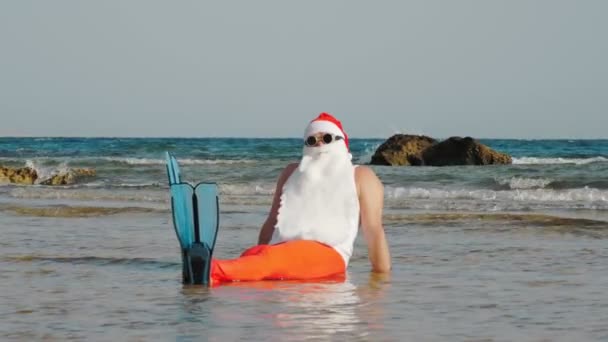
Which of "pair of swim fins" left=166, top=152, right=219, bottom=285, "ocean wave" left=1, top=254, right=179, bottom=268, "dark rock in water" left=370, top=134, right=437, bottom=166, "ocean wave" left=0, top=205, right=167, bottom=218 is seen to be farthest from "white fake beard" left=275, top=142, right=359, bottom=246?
"dark rock in water" left=370, top=134, right=437, bottom=166

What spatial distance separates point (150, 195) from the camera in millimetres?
19922

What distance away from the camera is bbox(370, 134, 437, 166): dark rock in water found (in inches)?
1175

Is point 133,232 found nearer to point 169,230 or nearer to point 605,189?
point 169,230

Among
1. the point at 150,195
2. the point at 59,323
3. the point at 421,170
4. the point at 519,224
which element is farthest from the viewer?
the point at 421,170

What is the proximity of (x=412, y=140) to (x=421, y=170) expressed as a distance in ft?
21.0

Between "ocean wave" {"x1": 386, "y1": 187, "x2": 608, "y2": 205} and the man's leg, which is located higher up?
the man's leg

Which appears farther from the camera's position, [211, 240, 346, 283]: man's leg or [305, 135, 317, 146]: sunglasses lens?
[305, 135, 317, 146]: sunglasses lens

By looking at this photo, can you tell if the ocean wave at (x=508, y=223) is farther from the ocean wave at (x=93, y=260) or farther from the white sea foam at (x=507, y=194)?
the white sea foam at (x=507, y=194)

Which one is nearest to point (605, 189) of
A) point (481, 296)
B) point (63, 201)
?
point (63, 201)

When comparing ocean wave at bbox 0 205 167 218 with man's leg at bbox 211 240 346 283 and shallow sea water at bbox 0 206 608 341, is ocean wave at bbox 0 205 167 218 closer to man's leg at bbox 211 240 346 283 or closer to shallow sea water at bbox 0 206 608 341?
shallow sea water at bbox 0 206 608 341

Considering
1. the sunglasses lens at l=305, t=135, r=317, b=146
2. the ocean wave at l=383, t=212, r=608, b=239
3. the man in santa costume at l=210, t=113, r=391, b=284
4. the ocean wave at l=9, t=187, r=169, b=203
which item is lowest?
the ocean wave at l=9, t=187, r=169, b=203

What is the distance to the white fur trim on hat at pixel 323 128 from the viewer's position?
7038mm

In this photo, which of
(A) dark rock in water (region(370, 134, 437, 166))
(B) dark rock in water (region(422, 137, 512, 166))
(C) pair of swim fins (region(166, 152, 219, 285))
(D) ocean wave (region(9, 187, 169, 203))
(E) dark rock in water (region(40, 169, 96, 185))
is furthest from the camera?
(A) dark rock in water (region(370, 134, 437, 166))

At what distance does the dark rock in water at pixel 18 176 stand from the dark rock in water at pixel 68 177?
309 mm
